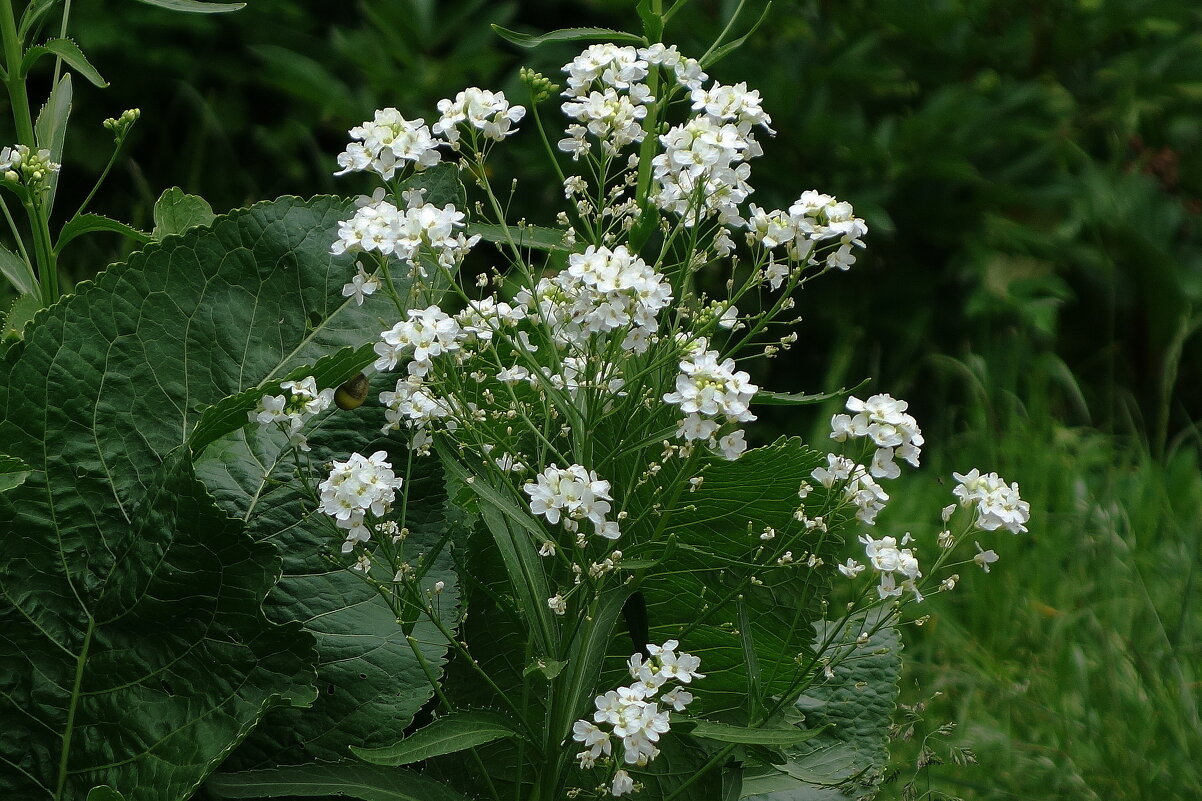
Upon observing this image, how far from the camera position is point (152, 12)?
3654 millimetres

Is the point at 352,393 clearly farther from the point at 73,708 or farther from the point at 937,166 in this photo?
the point at 937,166

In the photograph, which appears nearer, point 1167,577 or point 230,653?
point 230,653

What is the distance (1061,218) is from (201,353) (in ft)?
11.3

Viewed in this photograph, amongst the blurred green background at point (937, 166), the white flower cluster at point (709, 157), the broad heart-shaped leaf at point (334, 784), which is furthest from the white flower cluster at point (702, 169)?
the blurred green background at point (937, 166)

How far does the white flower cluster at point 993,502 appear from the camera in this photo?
3.55ft

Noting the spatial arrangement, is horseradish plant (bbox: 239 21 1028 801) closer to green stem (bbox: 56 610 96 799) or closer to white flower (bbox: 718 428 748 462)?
white flower (bbox: 718 428 748 462)

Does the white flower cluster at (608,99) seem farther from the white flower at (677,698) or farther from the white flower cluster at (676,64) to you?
the white flower at (677,698)

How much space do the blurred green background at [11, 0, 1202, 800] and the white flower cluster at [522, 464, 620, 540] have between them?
6.57ft

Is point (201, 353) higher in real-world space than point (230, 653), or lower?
higher

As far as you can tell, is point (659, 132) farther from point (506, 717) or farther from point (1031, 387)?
point (1031, 387)

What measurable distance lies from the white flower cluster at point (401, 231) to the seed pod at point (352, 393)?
0.78 feet

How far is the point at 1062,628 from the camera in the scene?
247 cm

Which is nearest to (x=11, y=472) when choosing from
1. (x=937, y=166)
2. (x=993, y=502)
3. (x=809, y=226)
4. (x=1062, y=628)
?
(x=809, y=226)

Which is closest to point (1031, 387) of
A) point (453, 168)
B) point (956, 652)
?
point (956, 652)
